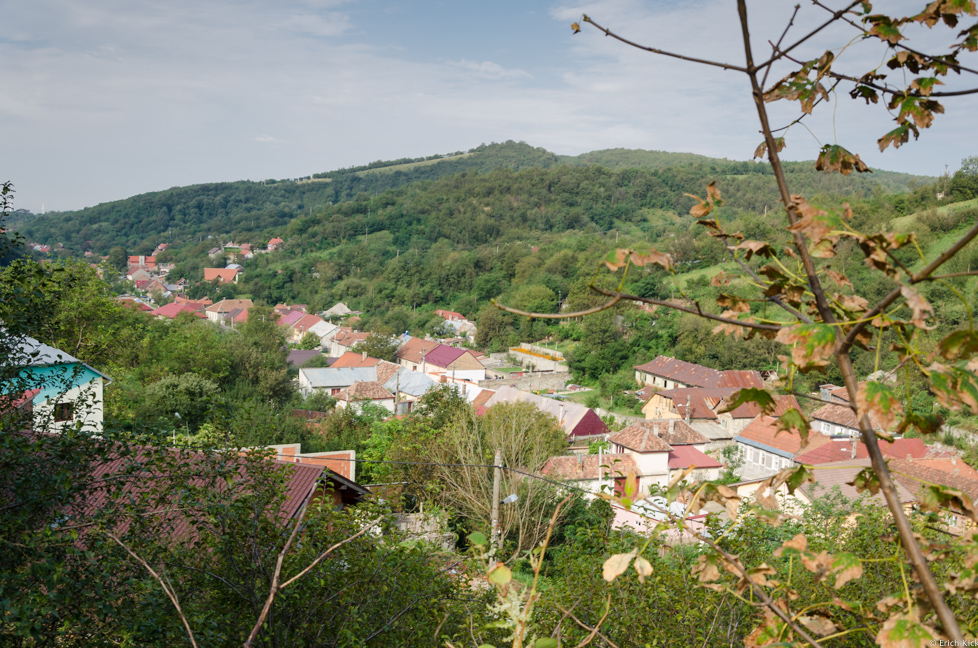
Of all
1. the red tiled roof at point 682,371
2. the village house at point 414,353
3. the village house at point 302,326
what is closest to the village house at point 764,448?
the red tiled roof at point 682,371

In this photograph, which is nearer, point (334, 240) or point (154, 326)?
point (154, 326)

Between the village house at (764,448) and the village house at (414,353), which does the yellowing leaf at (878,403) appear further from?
the village house at (414,353)

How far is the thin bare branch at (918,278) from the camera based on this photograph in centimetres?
70

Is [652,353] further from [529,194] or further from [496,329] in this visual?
[529,194]

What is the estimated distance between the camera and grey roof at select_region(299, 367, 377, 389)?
30484 millimetres

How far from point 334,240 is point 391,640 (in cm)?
7910

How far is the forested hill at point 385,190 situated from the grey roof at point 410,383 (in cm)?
4455

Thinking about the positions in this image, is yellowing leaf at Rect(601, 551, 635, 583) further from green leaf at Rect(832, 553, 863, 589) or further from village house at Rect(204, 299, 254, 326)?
village house at Rect(204, 299, 254, 326)

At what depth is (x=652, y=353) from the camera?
130ft

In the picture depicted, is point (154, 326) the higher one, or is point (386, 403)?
point (154, 326)

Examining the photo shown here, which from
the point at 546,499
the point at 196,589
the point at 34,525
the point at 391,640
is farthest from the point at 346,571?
the point at 546,499

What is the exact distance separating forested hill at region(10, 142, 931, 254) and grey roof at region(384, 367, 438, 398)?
44.5 metres

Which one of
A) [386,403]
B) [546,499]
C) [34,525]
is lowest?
[386,403]

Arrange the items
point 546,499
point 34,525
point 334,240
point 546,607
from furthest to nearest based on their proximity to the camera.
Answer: point 334,240 → point 546,499 → point 546,607 → point 34,525
